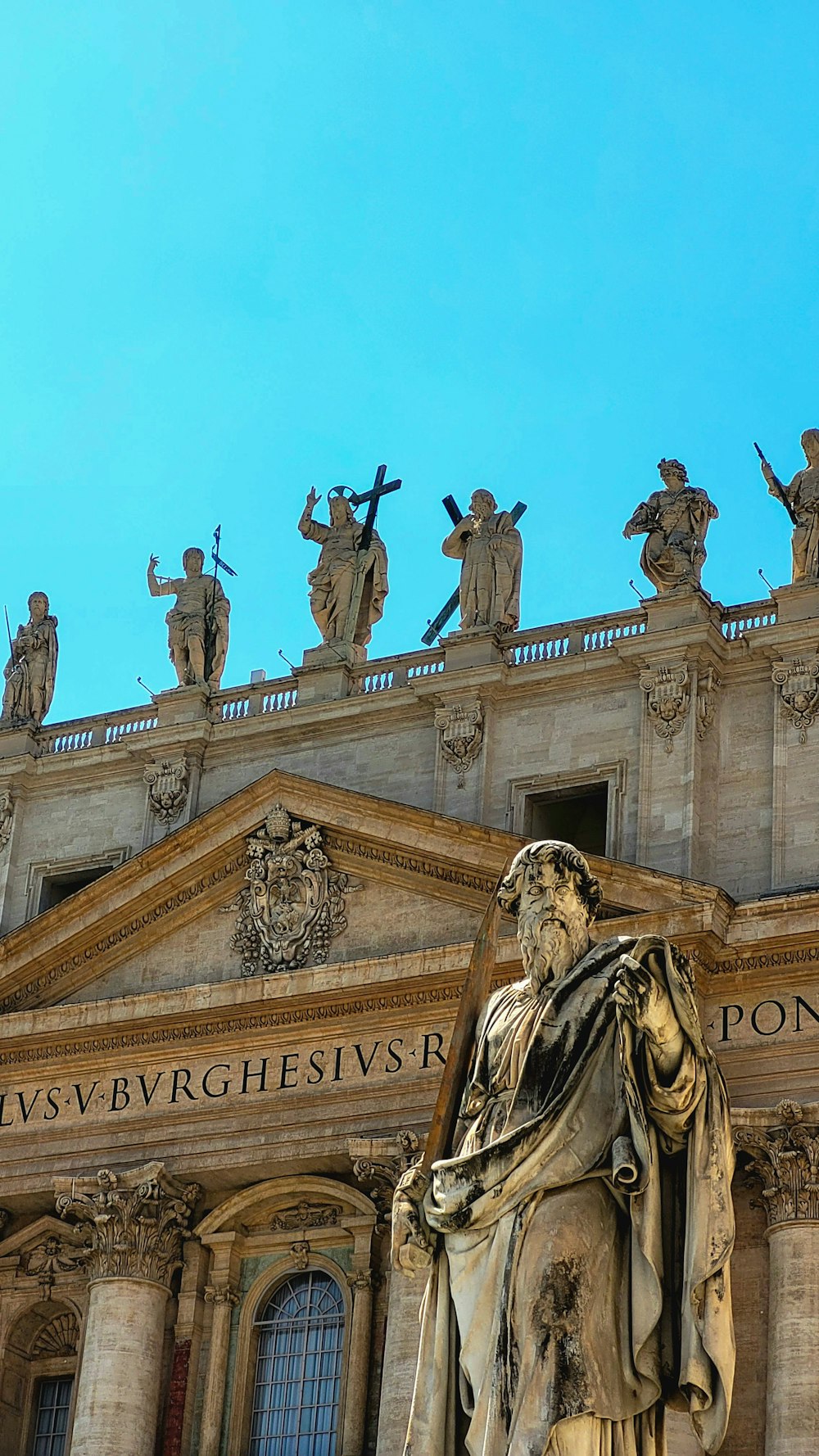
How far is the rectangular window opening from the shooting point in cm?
2972

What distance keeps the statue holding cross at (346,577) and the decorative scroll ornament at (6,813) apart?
438cm

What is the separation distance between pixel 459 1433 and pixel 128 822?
81.6 ft

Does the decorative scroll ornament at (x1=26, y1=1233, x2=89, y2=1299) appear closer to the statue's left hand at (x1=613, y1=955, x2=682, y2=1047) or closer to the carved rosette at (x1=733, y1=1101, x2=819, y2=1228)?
the carved rosette at (x1=733, y1=1101, x2=819, y2=1228)

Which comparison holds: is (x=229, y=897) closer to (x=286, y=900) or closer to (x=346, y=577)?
(x=286, y=900)

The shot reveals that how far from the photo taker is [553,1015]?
8.19 m

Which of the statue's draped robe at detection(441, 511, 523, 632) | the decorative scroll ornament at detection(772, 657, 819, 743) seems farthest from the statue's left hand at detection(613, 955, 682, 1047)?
the statue's draped robe at detection(441, 511, 523, 632)

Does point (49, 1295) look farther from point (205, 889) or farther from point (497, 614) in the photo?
point (497, 614)

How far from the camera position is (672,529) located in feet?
99.2

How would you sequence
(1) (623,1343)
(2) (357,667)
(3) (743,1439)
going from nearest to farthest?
(1) (623,1343)
(3) (743,1439)
(2) (357,667)

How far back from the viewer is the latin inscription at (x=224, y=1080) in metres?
28.6

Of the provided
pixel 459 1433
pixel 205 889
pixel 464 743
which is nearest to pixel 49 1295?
pixel 205 889

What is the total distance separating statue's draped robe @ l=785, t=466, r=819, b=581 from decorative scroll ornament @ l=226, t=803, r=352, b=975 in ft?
19.5

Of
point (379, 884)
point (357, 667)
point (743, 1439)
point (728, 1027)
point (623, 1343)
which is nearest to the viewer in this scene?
point (623, 1343)

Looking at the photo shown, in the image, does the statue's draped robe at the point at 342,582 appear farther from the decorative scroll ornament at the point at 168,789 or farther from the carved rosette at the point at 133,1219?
the carved rosette at the point at 133,1219
